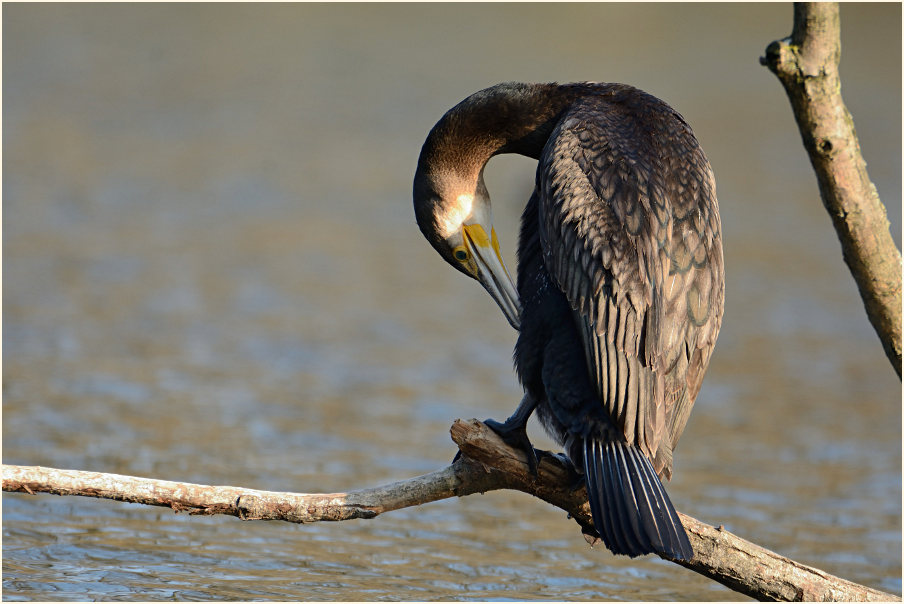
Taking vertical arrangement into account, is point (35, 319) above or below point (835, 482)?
above

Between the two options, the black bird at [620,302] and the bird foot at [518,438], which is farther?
the bird foot at [518,438]

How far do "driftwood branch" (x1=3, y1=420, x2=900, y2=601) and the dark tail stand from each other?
8.6 inches

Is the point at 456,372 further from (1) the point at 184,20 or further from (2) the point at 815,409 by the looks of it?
(1) the point at 184,20

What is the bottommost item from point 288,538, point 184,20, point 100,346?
point 288,538

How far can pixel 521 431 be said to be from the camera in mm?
3498

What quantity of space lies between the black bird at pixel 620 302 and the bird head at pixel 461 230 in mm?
157

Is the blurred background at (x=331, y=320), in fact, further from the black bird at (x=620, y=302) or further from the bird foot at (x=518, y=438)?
the bird foot at (x=518, y=438)

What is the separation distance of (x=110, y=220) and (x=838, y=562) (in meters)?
6.83

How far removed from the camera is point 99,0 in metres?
17.5

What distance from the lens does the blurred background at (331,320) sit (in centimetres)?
503

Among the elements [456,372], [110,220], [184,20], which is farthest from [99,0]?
[456,372]

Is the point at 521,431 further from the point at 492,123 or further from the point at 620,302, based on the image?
the point at 492,123

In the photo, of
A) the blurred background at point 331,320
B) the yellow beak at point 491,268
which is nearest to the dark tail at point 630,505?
the yellow beak at point 491,268

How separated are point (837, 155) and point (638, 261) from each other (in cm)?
72
